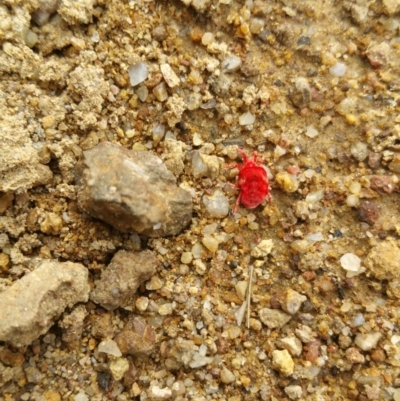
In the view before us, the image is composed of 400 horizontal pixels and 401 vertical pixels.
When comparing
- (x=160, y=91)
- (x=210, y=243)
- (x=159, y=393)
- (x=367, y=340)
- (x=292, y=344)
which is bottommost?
(x=159, y=393)

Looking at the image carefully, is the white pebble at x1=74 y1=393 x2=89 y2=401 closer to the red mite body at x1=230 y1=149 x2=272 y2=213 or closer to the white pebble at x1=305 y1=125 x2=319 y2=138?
the red mite body at x1=230 y1=149 x2=272 y2=213

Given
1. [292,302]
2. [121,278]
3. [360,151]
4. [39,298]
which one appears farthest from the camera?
[360,151]

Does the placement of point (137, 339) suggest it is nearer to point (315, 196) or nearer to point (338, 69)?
point (315, 196)

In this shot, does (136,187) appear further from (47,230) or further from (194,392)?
(194,392)

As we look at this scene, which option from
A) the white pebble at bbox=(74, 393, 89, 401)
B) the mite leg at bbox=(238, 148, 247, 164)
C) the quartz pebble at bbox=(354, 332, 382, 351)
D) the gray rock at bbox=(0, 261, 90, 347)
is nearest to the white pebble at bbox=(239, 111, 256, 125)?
the mite leg at bbox=(238, 148, 247, 164)

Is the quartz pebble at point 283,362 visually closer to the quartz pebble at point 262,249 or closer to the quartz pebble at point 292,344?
the quartz pebble at point 292,344

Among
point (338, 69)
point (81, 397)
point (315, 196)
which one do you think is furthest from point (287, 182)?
point (81, 397)

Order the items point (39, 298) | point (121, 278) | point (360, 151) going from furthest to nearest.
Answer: point (360, 151) < point (121, 278) < point (39, 298)

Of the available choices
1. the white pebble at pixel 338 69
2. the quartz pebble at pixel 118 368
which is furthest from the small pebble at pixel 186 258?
the white pebble at pixel 338 69
